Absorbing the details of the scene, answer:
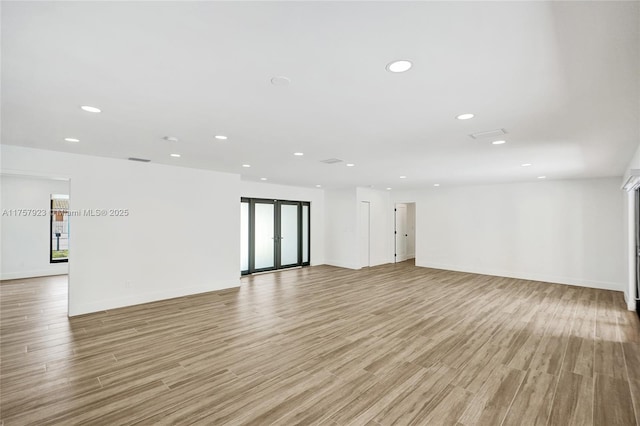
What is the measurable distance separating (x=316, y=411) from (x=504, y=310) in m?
4.24

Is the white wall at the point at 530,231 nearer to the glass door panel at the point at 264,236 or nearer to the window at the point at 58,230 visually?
the glass door panel at the point at 264,236

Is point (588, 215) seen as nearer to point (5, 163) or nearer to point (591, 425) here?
point (591, 425)

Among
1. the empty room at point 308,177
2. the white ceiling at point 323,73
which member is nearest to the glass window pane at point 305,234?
the empty room at point 308,177

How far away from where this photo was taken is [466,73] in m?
2.02

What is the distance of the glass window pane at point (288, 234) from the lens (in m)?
9.09

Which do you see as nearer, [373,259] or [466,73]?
[466,73]

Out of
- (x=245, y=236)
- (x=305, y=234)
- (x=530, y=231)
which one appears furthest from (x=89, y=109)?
(x=530, y=231)

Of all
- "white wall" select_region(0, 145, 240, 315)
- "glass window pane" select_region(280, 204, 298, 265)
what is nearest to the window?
"white wall" select_region(0, 145, 240, 315)

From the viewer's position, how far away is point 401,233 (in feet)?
36.7

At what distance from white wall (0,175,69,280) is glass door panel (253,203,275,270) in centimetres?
546

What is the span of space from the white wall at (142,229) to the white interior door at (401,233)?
627 centimetres

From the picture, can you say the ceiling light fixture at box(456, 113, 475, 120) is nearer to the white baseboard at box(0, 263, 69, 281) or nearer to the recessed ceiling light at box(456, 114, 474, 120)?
the recessed ceiling light at box(456, 114, 474, 120)

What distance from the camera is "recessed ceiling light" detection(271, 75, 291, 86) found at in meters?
2.10

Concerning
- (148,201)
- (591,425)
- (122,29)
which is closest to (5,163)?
(148,201)
